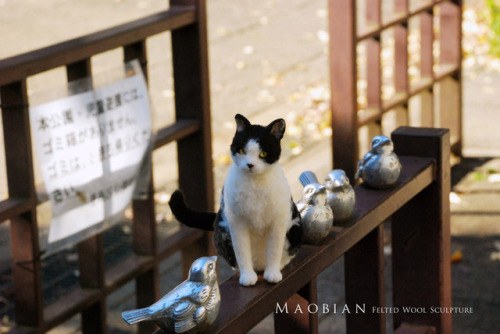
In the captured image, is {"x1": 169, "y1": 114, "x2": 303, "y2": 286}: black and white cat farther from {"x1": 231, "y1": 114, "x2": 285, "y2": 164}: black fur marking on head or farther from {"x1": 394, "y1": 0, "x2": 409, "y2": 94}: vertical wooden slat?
{"x1": 394, "y1": 0, "x2": 409, "y2": 94}: vertical wooden slat

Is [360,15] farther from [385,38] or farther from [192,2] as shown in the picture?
[192,2]

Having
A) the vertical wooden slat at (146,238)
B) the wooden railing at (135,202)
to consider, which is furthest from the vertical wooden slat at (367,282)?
the vertical wooden slat at (146,238)

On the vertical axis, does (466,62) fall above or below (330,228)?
below

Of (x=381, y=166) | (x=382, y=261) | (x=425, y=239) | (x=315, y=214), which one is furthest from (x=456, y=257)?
(x=315, y=214)

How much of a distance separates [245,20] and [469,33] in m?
2.34

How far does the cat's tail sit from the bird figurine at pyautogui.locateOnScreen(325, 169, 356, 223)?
242mm

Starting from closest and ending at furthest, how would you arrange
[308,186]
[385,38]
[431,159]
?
[308,186] → [431,159] → [385,38]

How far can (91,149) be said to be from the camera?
321cm

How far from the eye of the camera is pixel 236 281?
1575 millimetres

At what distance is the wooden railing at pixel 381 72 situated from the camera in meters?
4.47

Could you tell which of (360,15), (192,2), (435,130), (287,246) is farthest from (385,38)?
(287,246)

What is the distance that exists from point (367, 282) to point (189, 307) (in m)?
0.76

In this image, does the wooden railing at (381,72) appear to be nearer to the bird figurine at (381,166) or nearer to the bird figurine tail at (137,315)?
the bird figurine at (381,166)

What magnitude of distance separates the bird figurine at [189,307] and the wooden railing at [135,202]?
1570 mm
